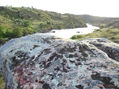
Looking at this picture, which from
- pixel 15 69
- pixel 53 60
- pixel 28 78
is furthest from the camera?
pixel 15 69

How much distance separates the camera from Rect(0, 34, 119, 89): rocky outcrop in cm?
696

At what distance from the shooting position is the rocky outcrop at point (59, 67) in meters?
6.96

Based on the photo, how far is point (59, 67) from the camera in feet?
26.4

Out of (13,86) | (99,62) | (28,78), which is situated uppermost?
(99,62)

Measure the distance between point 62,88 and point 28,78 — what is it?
2.43 meters

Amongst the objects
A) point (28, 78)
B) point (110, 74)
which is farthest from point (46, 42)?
point (110, 74)

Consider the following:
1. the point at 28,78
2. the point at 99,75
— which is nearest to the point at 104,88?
the point at 99,75

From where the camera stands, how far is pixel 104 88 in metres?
6.40

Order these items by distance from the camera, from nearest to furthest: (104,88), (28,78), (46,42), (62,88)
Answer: (104,88) → (62,88) → (28,78) → (46,42)

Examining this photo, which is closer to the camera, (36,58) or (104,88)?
(104,88)

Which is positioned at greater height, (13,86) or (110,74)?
(110,74)

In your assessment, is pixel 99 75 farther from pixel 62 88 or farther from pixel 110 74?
pixel 62 88

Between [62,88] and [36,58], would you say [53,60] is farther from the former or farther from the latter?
[62,88]

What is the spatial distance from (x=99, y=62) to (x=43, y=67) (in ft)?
11.9
